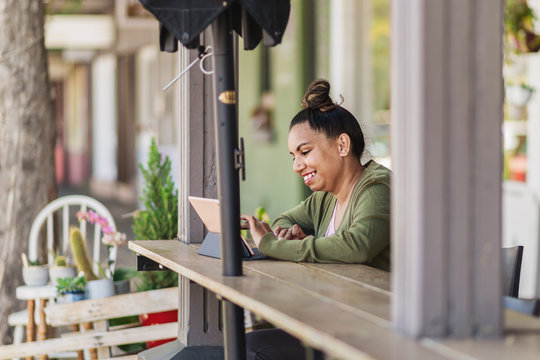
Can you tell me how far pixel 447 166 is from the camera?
1491 millimetres

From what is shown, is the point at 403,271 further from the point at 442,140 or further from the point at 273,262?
the point at 273,262

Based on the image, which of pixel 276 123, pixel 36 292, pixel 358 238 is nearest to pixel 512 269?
pixel 358 238

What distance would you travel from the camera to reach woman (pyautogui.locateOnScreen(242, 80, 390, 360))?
7.89 feet

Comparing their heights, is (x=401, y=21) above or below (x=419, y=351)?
above

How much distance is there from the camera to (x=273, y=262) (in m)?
2.44

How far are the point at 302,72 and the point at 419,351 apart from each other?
6.17 metres

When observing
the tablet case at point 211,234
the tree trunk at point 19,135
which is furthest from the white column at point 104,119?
the tablet case at point 211,234

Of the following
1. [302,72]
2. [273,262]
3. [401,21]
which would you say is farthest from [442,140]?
[302,72]

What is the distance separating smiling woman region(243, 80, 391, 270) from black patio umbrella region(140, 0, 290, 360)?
0.31m

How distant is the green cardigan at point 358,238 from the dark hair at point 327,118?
5.3 inches

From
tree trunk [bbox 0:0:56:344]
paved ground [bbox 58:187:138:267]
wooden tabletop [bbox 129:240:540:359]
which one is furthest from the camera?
paved ground [bbox 58:187:138:267]

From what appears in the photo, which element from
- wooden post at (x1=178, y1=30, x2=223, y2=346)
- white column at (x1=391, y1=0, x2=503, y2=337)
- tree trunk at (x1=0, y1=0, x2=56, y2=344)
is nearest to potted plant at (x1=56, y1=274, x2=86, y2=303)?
wooden post at (x1=178, y1=30, x2=223, y2=346)

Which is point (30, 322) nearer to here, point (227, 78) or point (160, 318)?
point (160, 318)

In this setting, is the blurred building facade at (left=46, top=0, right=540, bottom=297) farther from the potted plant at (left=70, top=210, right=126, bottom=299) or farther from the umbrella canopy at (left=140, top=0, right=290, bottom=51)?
the umbrella canopy at (left=140, top=0, right=290, bottom=51)
